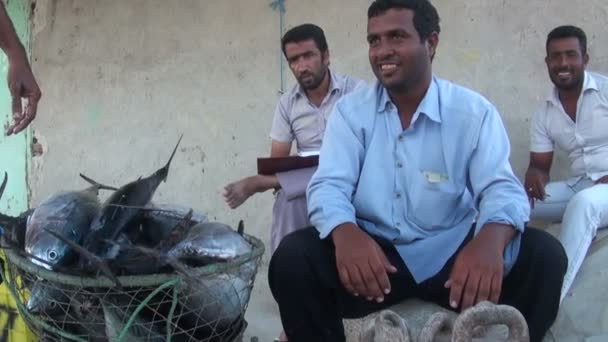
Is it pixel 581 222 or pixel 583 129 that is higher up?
pixel 583 129

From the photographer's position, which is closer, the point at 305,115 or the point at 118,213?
the point at 118,213

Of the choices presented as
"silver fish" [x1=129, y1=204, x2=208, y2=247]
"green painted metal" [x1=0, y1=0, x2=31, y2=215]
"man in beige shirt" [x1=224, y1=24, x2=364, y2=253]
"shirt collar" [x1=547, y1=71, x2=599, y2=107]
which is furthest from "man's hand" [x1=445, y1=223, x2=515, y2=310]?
"green painted metal" [x1=0, y1=0, x2=31, y2=215]

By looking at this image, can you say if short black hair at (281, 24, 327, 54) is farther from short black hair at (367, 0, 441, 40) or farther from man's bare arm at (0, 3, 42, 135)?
man's bare arm at (0, 3, 42, 135)

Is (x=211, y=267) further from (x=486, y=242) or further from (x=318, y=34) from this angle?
(x=318, y=34)

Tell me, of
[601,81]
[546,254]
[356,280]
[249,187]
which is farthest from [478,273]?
[601,81]

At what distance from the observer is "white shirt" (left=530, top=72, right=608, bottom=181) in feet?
12.3

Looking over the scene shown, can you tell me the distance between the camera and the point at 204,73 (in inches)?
186

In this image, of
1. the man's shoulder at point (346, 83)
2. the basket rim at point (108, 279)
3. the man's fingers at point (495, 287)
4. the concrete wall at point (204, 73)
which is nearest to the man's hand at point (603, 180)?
the concrete wall at point (204, 73)

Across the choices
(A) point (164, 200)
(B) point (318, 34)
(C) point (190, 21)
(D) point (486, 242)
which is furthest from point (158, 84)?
(D) point (486, 242)

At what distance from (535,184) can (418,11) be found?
1.59 m

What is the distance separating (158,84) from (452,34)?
192 centimetres

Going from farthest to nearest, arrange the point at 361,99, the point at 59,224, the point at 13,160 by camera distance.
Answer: the point at 13,160, the point at 59,224, the point at 361,99

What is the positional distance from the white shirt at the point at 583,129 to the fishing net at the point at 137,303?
1.93 metres

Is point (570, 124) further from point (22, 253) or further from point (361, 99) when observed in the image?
point (22, 253)
